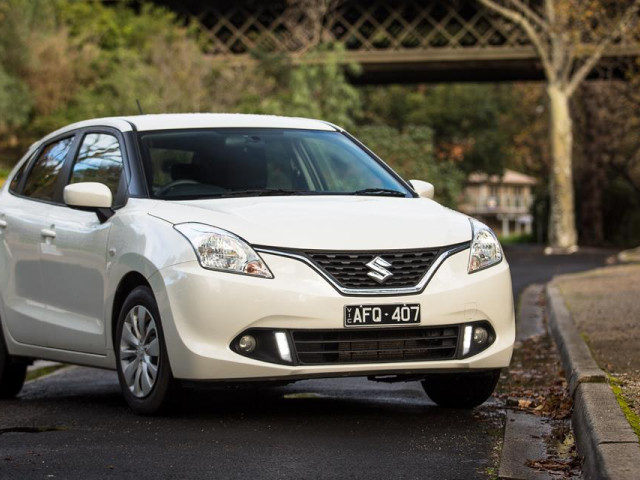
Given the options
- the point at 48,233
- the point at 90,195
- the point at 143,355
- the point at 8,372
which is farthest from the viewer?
the point at 8,372

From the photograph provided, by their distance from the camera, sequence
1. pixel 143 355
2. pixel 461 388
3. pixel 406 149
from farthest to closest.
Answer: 1. pixel 406 149
2. pixel 461 388
3. pixel 143 355

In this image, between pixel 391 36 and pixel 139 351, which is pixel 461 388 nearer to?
pixel 139 351

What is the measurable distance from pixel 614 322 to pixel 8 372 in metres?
5.13

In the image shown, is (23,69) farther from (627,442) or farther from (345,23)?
(627,442)

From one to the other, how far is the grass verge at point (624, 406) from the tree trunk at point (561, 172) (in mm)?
28019

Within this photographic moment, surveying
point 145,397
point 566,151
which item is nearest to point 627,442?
point 145,397

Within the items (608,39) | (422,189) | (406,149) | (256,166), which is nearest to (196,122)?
(256,166)

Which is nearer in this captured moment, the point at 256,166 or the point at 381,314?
the point at 381,314

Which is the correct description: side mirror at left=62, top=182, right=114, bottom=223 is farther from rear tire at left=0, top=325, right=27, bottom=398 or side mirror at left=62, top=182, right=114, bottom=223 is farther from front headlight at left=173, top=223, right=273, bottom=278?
rear tire at left=0, top=325, right=27, bottom=398

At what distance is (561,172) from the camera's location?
3597 cm

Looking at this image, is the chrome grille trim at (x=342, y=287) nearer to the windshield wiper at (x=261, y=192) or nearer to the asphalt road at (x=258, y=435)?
the asphalt road at (x=258, y=435)

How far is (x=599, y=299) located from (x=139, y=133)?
7.40 m

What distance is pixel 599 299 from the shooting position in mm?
14273

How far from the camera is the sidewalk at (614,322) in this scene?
753 cm
